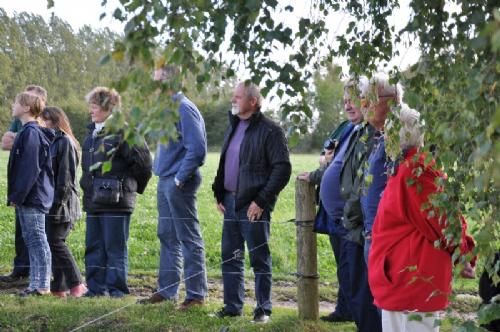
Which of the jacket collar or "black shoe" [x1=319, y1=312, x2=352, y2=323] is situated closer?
"black shoe" [x1=319, y1=312, x2=352, y2=323]

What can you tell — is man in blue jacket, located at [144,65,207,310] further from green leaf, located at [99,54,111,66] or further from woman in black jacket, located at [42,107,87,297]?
green leaf, located at [99,54,111,66]

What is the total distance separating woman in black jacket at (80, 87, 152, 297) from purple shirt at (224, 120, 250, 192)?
3.23ft

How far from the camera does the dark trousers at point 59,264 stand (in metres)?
8.80

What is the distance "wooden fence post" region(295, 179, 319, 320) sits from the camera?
7000 millimetres

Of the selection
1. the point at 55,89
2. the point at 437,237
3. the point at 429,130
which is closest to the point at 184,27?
the point at 429,130

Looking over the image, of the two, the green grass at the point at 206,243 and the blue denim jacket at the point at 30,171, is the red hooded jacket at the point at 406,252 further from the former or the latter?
the blue denim jacket at the point at 30,171

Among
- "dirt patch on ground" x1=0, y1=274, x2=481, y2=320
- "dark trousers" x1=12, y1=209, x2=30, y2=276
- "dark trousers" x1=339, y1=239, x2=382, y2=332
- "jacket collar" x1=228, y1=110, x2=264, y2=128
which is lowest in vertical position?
"dirt patch on ground" x1=0, y1=274, x2=481, y2=320

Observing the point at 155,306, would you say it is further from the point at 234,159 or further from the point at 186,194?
the point at 234,159

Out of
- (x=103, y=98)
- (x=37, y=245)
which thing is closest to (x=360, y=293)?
(x=103, y=98)

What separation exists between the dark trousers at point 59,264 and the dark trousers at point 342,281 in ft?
9.37

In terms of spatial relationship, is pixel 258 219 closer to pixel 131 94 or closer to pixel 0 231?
pixel 131 94

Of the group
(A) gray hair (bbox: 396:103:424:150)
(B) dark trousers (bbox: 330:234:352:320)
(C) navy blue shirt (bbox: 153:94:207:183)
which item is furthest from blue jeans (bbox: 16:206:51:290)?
(A) gray hair (bbox: 396:103:424:150)

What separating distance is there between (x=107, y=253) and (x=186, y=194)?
3.72 ft

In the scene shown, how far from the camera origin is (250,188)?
727cm
